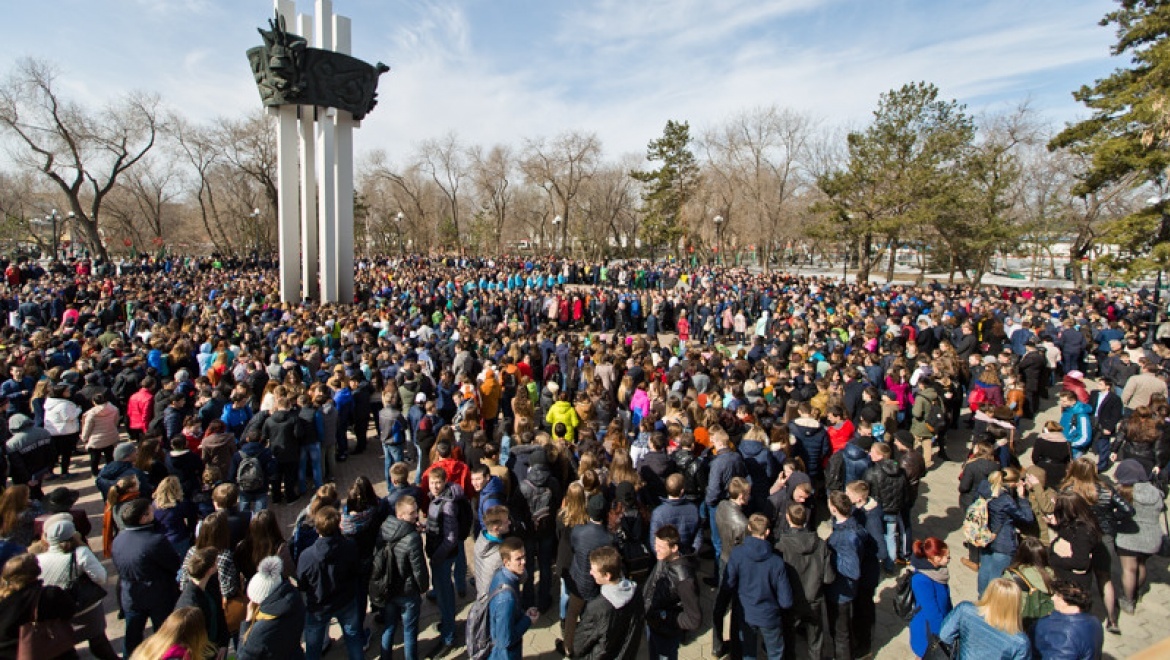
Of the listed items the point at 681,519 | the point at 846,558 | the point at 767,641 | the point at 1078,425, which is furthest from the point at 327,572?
the point at 1078,425

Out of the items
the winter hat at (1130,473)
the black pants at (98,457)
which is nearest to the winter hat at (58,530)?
the black pants at (98,457)

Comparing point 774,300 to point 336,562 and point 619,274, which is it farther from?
point 336,562

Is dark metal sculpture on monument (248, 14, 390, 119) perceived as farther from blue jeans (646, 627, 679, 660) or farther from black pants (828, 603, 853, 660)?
black pants (828, 603, 853, 660)

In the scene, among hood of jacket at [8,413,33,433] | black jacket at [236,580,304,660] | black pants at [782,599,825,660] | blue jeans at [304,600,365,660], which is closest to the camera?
black jacket at [236,580,304,660]

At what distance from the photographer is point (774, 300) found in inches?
729

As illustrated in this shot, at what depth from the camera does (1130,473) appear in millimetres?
5090

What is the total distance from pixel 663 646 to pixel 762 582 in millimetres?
814

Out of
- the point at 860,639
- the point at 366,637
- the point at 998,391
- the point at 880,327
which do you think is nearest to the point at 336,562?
the point at 366,637

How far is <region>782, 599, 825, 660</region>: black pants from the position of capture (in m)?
4.11

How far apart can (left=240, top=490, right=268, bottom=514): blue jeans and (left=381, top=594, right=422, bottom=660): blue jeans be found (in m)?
2.43

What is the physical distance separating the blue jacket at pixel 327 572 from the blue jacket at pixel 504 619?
3.81 ft

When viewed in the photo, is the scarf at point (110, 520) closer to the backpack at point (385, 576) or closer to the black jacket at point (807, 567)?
the backpack at point (385, 576)

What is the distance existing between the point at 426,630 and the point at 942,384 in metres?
7.48

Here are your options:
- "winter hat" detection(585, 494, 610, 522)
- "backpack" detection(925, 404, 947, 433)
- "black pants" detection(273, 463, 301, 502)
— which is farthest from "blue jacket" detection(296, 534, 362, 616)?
"backpack" detection(925, 404, 947, 433)
